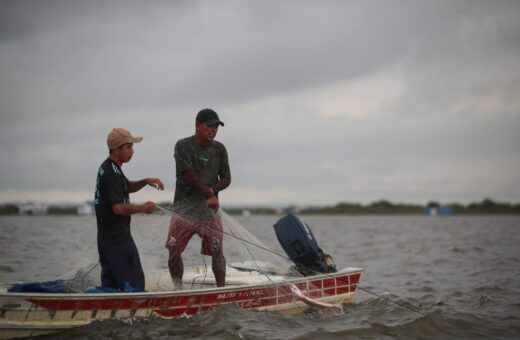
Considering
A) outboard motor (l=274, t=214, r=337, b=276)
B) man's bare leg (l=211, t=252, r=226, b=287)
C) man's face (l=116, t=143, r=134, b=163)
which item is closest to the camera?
man's face (l=116, t=143, r=134, b=163)

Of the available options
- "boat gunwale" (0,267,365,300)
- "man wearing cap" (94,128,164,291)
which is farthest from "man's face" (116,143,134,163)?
"boat gunwale" (0,267,365,300)

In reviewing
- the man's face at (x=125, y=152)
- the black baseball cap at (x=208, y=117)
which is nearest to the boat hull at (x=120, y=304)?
the man's face at (x=125, y=152)

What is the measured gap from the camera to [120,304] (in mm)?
5980

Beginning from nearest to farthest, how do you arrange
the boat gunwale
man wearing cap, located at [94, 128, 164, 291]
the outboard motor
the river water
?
1. the boat gunwale
2. man wearing cap, located at [94, 128, 164, 291]
3. the river water
4. the outboard motor

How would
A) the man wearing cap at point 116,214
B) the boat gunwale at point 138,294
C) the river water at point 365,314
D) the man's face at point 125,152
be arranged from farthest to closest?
1. the river water at point 365,314
2. the man's face at point 125,152
3. the man wearing cap at point 116,214
4. the boat gunwale at point 138,294

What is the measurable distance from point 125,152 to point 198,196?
1311mm

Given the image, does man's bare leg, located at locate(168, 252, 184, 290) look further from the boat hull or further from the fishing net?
the boat hull

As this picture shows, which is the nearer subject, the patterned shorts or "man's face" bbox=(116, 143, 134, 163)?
"man's face" bbox=(116, 143, 134, 163)

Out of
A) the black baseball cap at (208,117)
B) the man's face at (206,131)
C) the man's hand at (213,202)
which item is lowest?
the man's hand at (213,202)

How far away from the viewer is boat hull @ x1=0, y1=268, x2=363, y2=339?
5652mm

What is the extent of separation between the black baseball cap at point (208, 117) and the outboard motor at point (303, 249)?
233 centimetres

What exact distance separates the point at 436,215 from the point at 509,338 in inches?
3601

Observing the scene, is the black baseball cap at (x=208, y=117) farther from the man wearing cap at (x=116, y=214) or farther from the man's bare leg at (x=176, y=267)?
the man's bare leg at (x=176, y=267)

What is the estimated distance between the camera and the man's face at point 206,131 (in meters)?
6.80
